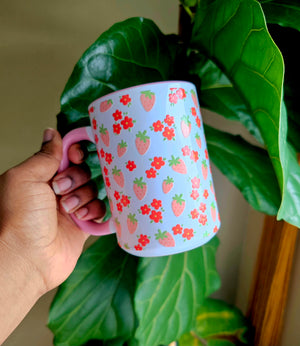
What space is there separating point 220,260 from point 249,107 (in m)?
0.78

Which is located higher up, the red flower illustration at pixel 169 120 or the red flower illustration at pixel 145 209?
the red flower illustration at pixel 169 120

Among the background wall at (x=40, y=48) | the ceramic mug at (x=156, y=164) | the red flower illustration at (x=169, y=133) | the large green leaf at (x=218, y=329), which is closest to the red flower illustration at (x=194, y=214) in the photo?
the ceramic mug at (x=156, y=164)

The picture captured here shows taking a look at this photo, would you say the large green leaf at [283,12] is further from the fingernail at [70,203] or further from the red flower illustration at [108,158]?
the fingernail at [70,203]

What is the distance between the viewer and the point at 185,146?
43cm

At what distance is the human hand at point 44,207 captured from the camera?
0.53 metres

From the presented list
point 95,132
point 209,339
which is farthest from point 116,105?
point 209,339

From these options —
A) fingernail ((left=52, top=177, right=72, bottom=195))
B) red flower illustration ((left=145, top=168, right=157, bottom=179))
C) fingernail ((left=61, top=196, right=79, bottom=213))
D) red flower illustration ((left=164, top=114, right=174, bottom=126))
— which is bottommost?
fingernail ((left=61, top=196, right=79, bottom=213))

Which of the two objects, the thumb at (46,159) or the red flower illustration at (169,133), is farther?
the thumb at (46,159)

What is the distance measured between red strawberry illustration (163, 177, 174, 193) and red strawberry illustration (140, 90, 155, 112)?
9cm

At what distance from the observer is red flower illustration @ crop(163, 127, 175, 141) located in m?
0.41

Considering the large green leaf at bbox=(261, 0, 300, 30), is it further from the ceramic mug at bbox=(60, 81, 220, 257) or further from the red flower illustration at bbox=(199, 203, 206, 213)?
the red flower illustration at bbox=(199, 203, 206, 213)

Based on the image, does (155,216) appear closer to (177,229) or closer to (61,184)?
(177,229)

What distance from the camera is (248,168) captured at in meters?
0.62

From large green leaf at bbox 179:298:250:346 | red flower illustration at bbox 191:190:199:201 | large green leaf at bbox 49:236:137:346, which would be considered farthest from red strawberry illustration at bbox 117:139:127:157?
large green leaf at bbox 179:298:250:346
